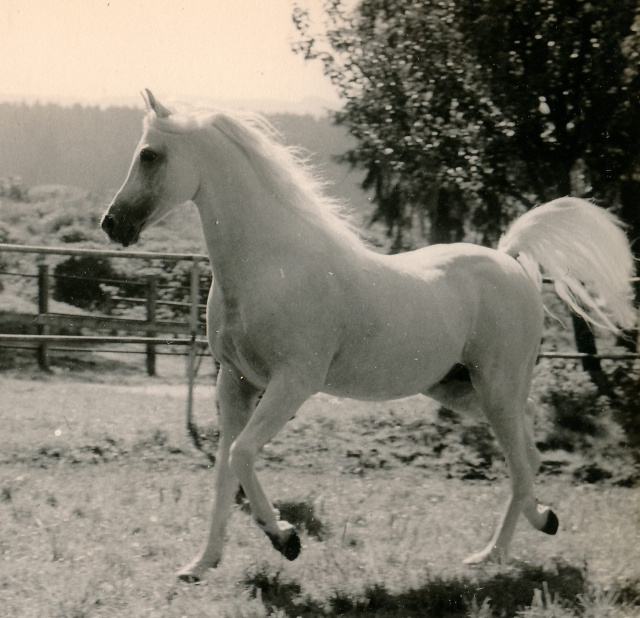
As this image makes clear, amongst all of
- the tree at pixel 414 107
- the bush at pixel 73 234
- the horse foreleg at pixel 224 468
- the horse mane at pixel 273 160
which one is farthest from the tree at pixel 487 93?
the bush at pixel 73 234

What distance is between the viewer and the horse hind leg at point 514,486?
4246 mm

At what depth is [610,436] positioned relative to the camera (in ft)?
23.4

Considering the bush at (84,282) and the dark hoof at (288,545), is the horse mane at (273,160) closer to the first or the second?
the dark hoof at (288,545)

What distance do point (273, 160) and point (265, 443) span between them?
1.31m

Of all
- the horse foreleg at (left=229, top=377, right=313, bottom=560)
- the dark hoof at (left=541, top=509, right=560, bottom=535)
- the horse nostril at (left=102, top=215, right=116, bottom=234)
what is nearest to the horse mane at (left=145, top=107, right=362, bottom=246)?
the horse nostril at (left=102, top=215, right=116, bottom=234)

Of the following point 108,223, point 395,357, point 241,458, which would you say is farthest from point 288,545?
point 108,223

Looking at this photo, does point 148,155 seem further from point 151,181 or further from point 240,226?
point 240,226

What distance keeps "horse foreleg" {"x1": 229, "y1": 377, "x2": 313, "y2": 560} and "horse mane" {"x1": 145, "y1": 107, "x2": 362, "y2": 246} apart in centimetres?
84

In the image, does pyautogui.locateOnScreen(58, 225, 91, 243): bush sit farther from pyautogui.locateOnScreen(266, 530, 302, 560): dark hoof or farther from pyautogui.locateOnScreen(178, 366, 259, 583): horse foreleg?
pyautogui.locateOnScreen(266, 530, 302, 560): dark hoof

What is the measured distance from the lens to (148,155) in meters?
3.57

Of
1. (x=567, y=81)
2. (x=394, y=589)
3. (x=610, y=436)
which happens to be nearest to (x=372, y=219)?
(x=567, y=81)

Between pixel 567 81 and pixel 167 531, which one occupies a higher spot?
pixel 567 81

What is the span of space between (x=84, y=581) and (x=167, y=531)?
884 millimetres

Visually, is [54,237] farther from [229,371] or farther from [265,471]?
[229,371]
